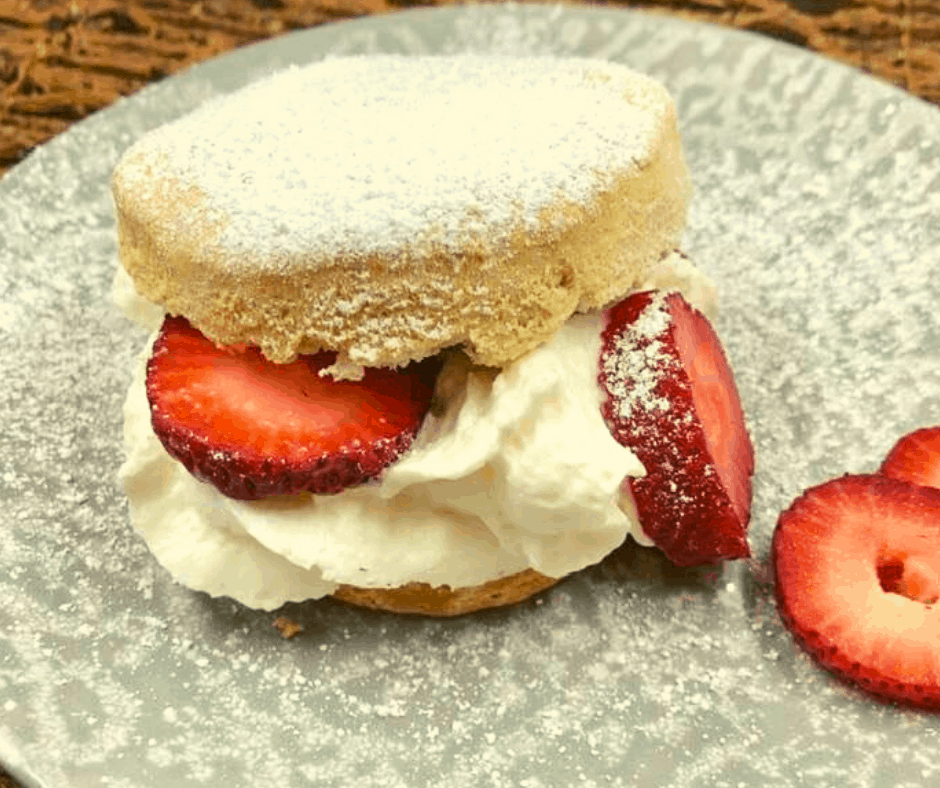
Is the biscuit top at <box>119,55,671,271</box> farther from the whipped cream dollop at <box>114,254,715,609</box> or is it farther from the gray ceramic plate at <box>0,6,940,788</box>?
the gray ceramic plate at <box>0,6,940,788</box>

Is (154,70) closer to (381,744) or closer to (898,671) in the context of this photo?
(381,744)

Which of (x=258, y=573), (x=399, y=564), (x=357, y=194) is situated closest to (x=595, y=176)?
(x=357, y=194)

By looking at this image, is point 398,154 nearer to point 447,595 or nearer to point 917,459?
point 447,595

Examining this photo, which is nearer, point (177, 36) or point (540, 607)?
point (540, 607)

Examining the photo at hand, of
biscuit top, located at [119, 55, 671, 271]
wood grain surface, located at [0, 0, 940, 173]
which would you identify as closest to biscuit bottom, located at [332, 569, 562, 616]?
biscuit top, located at [119, 55, 671, 271]

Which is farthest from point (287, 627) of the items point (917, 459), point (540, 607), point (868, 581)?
point (917, 459)
